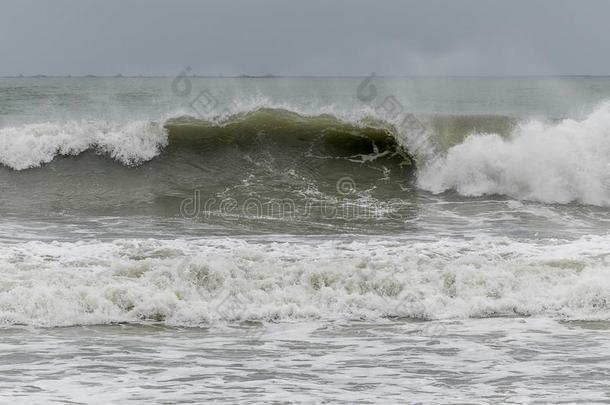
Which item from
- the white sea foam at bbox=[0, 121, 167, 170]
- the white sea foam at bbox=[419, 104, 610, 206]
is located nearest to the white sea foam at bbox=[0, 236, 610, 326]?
the white sea foam at bbox=[419, 104, 610, 206]

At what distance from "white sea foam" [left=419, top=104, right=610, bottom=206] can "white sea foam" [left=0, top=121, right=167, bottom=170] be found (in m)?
6.12

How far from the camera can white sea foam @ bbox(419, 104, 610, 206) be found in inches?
658

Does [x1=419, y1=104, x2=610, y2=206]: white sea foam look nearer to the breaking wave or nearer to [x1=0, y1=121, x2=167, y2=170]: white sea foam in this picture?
the breaking wave

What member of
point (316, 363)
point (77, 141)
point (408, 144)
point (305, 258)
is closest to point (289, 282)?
point (305, 258)

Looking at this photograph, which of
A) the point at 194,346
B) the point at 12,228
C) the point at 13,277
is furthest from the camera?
the point at 12,228

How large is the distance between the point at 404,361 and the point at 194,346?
6.69 feet

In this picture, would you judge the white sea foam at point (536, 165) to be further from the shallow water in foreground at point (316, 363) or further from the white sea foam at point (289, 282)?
the shallow water in foreground at point (316, 363)

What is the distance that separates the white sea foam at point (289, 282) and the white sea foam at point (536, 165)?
494cm

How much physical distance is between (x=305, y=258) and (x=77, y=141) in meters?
9.01

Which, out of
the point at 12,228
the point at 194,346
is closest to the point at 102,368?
the point at 194,346

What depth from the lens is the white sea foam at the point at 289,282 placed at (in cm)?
951

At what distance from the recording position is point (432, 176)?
17.7 metres

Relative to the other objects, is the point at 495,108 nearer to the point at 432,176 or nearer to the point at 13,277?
the point at 432,176

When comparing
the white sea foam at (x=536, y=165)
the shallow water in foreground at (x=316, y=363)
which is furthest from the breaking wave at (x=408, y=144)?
the shallow water in foreground at (x=316, y=363)
